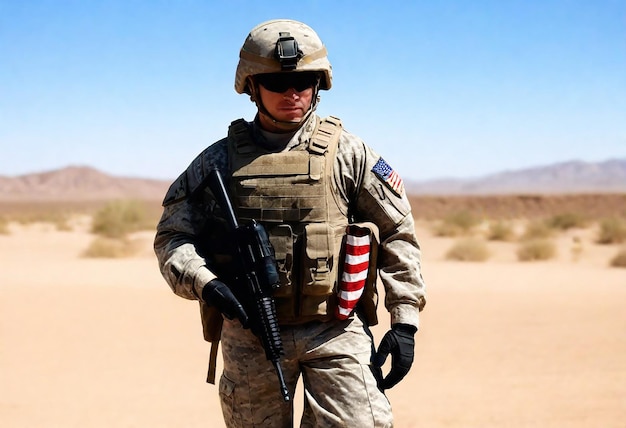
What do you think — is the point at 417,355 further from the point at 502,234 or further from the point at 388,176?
the point at 502,234

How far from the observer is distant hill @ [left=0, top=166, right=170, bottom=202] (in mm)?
108938

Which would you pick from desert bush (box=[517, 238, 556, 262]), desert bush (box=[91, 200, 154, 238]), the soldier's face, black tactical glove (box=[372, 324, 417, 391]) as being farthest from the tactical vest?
desert bush (box=[91, 200, 154, 238])

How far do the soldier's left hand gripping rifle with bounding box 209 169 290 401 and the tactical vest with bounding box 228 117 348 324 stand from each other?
7 centimetres

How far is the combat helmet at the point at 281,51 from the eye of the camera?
2.67 meters

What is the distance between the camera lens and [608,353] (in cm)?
757

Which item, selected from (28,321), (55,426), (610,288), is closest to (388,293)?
(55,426)

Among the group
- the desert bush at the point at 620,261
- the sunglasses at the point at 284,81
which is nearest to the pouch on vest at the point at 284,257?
the sunglasses at the point at 284,81

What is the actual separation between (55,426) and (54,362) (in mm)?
1964

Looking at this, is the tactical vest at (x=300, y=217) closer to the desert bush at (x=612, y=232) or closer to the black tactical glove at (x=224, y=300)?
the black tactical glove at (x=224, y=300)

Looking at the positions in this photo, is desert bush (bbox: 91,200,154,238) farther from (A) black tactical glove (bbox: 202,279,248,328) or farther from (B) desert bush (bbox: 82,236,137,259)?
(A) black tactical glove (bbox: 202,279,248,328)

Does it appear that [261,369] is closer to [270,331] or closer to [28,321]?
[270,331]

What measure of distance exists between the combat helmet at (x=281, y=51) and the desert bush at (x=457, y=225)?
76.0 feet

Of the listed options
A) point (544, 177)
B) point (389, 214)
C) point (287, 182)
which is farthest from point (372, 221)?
point (544, 177)

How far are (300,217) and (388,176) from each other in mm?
362
